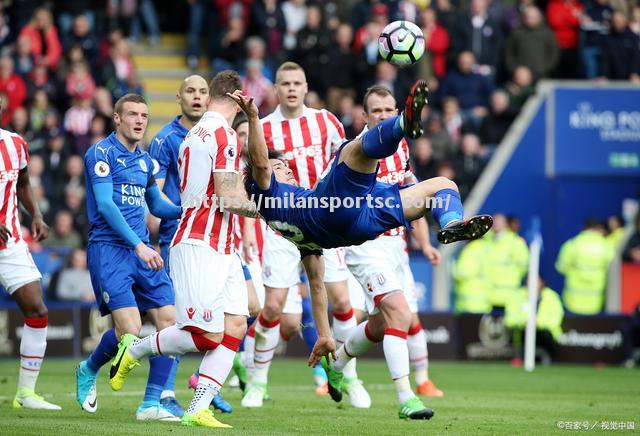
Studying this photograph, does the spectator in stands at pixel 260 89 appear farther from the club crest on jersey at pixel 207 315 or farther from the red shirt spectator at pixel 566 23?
the club crest on jersey at pixel 207 315

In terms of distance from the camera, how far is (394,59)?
34.2 ft

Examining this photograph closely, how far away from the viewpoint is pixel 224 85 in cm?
962

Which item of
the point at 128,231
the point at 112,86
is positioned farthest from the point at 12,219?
the point at 112,86

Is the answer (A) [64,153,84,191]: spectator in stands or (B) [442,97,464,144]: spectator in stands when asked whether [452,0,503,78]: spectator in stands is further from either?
(A) [64,153,84,191]: spectator in stands

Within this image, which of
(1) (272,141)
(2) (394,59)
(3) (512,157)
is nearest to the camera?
(2) (394,59)

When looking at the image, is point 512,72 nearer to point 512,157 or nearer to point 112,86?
point 512,157

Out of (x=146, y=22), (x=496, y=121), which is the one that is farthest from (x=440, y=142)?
(x=146, y=22)

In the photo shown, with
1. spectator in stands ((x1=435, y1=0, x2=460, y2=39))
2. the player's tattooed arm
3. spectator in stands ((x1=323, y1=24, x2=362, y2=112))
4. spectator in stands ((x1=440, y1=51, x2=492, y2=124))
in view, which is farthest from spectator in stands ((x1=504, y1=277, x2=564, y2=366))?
the player's tattooed arm

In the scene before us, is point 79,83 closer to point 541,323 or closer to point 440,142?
point 440,142

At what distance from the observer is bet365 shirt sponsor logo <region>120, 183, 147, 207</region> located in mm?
10281

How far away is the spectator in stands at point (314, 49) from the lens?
2253cm

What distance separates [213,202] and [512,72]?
1496 centimetres

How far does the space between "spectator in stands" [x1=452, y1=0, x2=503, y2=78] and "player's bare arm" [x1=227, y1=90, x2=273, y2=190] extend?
14648mm

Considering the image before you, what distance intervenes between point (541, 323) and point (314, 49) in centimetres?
678
